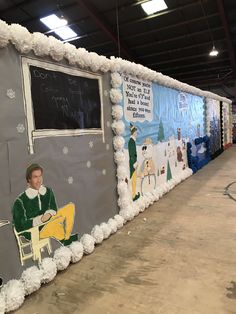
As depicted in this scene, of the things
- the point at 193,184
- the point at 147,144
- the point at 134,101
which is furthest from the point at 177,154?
the point at 134,101

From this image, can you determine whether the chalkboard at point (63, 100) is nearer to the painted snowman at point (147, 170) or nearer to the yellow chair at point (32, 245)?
the yellow chair at point (32, 245)

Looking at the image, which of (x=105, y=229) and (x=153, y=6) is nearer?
(x=105, y=229)

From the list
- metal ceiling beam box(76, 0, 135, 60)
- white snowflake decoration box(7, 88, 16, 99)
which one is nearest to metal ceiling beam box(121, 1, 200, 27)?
metal ceiling beam box(76, 0, 135, 60)

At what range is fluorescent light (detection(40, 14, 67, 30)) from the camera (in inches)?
Result: 309

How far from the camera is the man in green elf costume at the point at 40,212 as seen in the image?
5.32 ft

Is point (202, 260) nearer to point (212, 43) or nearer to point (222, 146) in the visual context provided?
point (222, 146)

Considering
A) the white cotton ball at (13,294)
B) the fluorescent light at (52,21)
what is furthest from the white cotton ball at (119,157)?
the fluorescent light at (52,21)

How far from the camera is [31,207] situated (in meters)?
1.69

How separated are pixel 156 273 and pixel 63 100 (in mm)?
1350

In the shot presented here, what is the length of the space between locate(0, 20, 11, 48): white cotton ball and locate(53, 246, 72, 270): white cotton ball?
4.40 feet

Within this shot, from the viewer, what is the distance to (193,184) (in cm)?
423

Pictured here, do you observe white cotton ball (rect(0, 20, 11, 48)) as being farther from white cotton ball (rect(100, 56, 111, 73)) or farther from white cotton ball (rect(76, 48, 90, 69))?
white cotton ball (rect(100, 56, 111, 73))

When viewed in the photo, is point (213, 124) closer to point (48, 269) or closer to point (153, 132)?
point (153, 132)

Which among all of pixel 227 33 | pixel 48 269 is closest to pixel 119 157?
pixel 48 269
